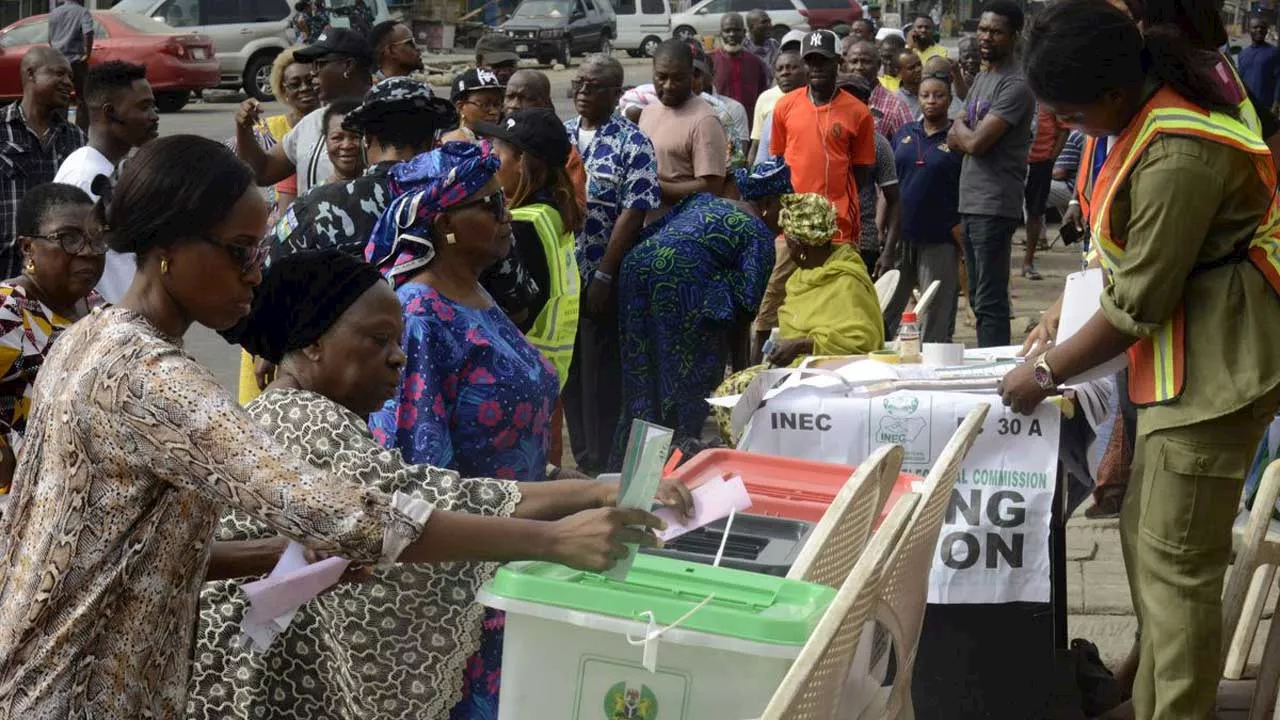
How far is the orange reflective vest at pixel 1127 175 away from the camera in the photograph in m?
3.74

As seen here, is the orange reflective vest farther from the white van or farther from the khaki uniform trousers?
the white van

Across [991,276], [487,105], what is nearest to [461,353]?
[487,105]

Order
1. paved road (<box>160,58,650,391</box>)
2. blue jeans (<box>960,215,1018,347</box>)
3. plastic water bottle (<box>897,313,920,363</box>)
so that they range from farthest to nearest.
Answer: paved road (<box>160,58,650,391</box>) < blue jeans (<box>960,215,1018,347</box>) < plastic water bottle (<box>897,313,920,363</box>)

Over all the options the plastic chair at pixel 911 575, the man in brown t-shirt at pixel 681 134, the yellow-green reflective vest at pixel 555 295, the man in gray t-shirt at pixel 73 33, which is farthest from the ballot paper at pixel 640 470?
the man in gray t-shirt at pixel 73 33

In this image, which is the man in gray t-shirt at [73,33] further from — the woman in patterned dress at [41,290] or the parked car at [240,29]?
the parked car at [240,29]

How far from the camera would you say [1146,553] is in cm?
396

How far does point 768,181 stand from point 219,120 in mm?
15455

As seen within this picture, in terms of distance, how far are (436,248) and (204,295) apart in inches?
52.6

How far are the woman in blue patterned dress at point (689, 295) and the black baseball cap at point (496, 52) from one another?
2.08 meters

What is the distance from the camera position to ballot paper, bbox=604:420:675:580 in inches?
100

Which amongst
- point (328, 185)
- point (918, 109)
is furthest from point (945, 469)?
point (918, 109)

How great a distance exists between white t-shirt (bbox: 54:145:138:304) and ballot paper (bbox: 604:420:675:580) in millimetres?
3282

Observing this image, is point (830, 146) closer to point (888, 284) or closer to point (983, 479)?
point (888, 284)

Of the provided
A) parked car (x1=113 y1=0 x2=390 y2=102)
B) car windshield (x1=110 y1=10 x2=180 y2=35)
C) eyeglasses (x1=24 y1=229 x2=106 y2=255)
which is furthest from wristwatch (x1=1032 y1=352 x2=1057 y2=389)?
parked car (x1=113 y1=0 x2=390 y2=102)
